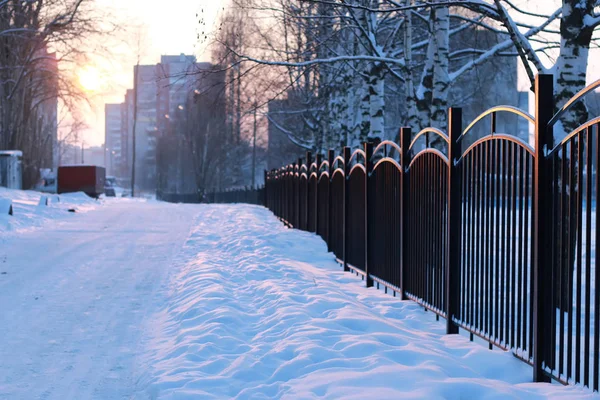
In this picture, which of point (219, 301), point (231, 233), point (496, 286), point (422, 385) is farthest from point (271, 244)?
point (422, 385)

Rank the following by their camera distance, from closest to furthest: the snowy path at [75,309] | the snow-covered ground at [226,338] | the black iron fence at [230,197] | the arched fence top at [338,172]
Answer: the snow-covered ground at [226,338]
the snowy path at [75,309]
the arched fence top at [338,172]
the black iron fence at [230,197]

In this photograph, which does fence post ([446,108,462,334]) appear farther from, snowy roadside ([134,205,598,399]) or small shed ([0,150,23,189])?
small shed ([0,150,23,189])

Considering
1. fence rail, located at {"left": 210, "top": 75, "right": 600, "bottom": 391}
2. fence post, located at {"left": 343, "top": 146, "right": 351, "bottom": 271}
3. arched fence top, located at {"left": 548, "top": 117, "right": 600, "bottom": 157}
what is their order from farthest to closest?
fence post, located at {"left": 343, "top": 146, "right": 351, "bottom": 271}, fence rail, located at {"left": 210, "top": 75, "right": 600, "bottom": 391}, arched fence top, located at {"left": 548, "top": 117, "right": 600, "bottom": 157}

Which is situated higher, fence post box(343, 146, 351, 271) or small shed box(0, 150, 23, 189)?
small shed box(0, 150, 23, 189)

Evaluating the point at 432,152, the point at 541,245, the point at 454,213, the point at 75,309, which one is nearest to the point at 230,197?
the point at 75,309

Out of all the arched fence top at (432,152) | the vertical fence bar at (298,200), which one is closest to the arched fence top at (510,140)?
the arched fence top at (432,152)

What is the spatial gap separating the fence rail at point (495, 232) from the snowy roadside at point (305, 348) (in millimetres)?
265

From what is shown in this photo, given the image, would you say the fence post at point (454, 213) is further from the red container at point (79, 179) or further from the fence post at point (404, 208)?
the red container at point (79, 179)

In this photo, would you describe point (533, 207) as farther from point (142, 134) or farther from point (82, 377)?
point (142, 134)

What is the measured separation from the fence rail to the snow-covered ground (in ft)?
0.84

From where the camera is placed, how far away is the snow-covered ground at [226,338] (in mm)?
4512

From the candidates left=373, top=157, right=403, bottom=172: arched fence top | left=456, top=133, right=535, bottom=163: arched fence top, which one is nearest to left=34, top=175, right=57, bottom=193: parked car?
left=373, top=157, right=403, bottom=172: arched fence top

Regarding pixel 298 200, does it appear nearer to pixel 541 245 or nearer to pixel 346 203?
pixel 346 203

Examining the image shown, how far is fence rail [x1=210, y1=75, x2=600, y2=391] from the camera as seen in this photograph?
14.2 feet
